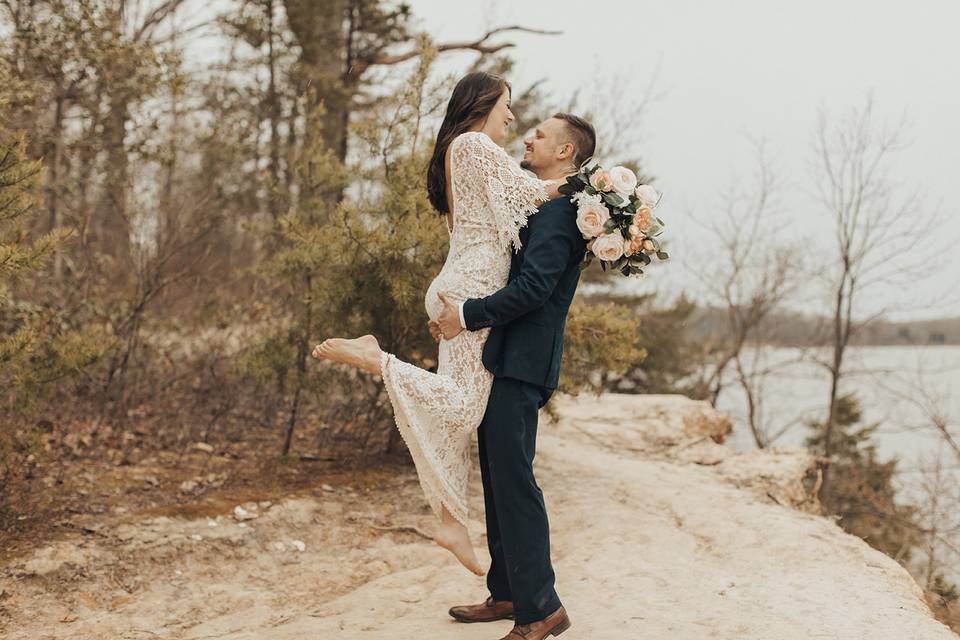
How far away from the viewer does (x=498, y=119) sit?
346cm

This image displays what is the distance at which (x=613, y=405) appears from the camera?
10242 millimetres

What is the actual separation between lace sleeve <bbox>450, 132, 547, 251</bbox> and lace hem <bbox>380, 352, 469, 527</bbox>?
2.46 feet

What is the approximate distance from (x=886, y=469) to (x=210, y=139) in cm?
1678

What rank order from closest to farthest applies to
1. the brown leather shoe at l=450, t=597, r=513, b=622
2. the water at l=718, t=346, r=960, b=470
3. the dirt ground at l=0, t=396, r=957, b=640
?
the brown leather shoe at l=450, t=597, r=513, b=622
the dirt ground at l=0, t=396, r=957, b=640
the water at l=718, t=346, r=960, b=470

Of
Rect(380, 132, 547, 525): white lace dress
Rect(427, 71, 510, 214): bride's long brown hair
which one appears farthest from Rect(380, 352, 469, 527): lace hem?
Rect(427, 71, 510, 214): bride's long brown hair

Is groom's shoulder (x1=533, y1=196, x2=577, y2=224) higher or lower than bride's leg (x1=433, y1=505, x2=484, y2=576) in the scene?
higher

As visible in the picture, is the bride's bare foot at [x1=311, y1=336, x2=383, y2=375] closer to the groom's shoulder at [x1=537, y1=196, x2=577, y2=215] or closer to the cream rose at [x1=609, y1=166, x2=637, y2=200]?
the groom's shoulder at [x1=537, y1=196, x2=577, y2=215]

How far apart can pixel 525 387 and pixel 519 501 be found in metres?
0.46

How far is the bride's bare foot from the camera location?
3346mm

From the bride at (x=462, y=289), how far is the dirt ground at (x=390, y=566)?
0.75 m

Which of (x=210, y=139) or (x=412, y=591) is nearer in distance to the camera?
(x=412, y=591)

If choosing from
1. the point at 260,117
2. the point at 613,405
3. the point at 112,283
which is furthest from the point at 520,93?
the point at 112,283

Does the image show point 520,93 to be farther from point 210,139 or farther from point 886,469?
point 886,469

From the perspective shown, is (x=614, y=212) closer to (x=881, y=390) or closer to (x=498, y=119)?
(x=498, y=119)
